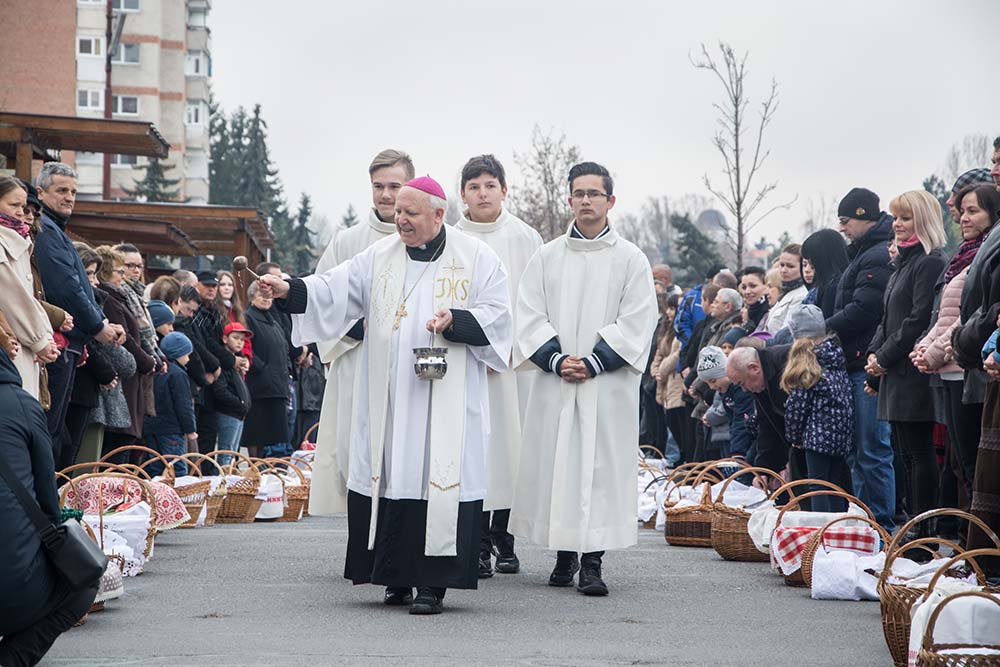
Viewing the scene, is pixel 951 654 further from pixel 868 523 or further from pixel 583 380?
pixel 583 380

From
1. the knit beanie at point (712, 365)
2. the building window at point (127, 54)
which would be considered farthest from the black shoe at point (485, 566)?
the building window at point (127, 54)

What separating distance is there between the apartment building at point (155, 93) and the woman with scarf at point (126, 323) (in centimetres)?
5813

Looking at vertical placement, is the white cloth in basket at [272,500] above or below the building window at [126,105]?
below

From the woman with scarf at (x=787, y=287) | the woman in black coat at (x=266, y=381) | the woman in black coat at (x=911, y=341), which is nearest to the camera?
the woman in black coat at (x=911, y=341)

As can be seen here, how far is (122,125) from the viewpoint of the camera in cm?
2031

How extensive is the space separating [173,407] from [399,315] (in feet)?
20.2

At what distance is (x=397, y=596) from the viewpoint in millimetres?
8406

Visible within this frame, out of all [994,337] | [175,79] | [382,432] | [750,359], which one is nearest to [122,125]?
[750,359]

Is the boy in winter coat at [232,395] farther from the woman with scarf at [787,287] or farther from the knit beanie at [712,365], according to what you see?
the woman with scarf at [787,287]

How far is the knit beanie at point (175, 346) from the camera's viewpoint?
14.3 metres

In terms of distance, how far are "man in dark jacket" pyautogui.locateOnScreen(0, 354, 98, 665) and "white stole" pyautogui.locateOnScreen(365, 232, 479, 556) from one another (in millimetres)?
2594

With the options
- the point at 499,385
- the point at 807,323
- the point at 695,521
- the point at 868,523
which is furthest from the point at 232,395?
the point at 868,523

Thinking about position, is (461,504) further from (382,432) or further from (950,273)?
(950,273)

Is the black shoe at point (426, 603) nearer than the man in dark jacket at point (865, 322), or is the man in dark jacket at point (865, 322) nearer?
the black shoe at point (426, 603)
